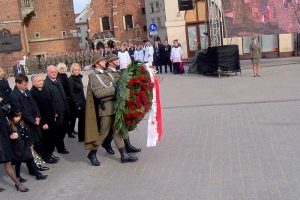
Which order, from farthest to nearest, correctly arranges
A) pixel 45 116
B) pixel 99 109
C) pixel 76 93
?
1. pixel 76 93
2. pixel 45 116
3. pixel 99 109

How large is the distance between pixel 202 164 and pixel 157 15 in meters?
57.3

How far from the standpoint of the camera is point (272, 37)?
92.1ft

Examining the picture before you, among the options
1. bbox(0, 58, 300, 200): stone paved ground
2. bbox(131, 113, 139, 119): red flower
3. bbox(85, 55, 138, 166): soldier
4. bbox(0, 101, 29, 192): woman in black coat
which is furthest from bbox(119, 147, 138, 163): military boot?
bbox(0, 101, 29, 192): woman in black coat

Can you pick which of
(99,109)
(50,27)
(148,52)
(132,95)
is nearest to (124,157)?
(99,109)

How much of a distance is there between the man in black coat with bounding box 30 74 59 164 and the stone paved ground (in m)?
0.34

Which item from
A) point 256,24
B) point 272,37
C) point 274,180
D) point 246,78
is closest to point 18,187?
point 274,180

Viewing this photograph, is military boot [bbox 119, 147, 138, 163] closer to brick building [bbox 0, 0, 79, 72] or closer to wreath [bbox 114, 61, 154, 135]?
wreath [bbox 114, 61, 154, 135]

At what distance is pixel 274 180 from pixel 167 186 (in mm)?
1499

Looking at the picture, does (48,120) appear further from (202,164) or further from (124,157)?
(202,164)

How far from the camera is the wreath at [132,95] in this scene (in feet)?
22.5

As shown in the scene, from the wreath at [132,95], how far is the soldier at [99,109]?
182mm

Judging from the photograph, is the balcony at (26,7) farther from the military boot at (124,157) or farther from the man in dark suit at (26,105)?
the military boot at (124,157)

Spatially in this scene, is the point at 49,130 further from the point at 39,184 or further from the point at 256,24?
the point at 256,24

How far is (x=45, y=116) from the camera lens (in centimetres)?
764
